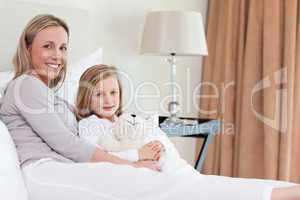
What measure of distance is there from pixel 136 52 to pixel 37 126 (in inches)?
56.8

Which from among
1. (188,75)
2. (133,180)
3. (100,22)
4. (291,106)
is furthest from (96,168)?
(188,75)

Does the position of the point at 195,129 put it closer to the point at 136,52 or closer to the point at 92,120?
the point at 136,52

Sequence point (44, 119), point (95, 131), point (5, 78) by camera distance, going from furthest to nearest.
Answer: point (5, 78), point (95, 131), point (44, 119)

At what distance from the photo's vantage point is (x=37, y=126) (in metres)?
1.58

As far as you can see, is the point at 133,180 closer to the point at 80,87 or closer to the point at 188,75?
the point at 80,87

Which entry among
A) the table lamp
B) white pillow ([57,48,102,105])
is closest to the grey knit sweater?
white pillow ([57,48,102,105])

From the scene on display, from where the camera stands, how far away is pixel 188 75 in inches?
126

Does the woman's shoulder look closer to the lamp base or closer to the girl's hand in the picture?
the girl's hand

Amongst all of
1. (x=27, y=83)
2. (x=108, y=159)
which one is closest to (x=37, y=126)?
(x=27, y=83)

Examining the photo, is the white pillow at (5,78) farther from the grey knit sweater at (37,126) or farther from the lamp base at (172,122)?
the lamp base at (172,122)

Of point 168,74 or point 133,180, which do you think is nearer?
point 133,180

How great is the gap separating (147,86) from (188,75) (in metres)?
0.32

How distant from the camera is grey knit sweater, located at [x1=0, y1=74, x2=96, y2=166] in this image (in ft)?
5.16

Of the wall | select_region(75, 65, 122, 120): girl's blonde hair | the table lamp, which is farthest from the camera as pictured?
the wall
